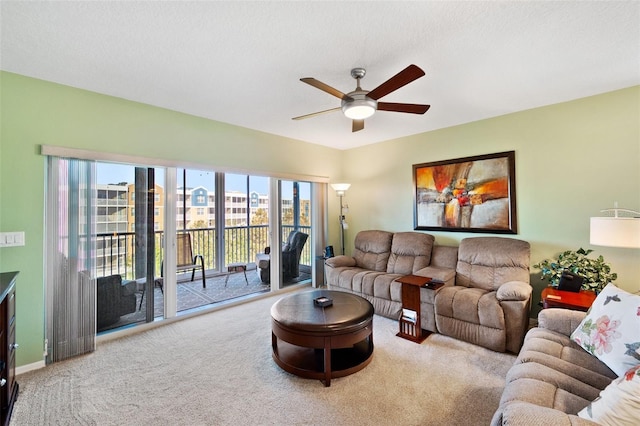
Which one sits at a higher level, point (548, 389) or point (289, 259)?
point (289, 259)

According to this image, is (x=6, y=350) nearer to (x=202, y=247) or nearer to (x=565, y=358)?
(x=565, y=358)

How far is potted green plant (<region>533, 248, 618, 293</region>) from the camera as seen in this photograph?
2650 millimetres

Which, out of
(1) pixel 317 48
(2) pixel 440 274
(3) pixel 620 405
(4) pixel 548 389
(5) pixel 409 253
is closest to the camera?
(3) pixel 620 405

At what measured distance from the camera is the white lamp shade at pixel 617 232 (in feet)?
7.25

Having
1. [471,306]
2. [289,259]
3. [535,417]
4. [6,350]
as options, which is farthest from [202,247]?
[535,417]

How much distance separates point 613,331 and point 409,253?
2510 mm

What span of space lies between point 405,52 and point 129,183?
3213 millimetres

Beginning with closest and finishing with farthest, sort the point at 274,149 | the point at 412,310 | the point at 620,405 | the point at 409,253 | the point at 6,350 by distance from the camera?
1. the point at 620,405
2. the point at 6,350
3. the point at 412,310
4. the point at 409,253
5. the point at 274,149

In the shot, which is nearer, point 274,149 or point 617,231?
point 617,231

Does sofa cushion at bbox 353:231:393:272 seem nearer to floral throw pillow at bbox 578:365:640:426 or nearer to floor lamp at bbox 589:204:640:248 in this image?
floor lamp at bbox 589:204:640:248

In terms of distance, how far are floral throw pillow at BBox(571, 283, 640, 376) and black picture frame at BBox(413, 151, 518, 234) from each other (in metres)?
1.86

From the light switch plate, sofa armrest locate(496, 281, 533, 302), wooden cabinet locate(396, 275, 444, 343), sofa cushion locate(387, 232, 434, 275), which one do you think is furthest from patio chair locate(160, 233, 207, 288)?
sofa armrest locate(496, 281, 533, 302)

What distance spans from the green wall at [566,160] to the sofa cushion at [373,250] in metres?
0.77

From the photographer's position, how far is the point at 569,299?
7.86ft
